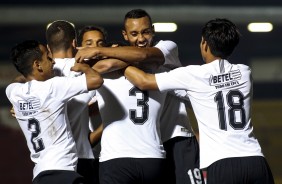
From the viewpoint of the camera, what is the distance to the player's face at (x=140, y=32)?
489 cm

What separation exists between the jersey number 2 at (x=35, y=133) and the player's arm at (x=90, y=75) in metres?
0.37

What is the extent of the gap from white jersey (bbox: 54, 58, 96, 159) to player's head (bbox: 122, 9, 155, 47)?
38cm

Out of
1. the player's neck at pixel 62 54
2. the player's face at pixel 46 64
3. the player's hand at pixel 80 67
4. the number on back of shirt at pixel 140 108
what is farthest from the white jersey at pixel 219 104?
the player's neck at pixel 62 54

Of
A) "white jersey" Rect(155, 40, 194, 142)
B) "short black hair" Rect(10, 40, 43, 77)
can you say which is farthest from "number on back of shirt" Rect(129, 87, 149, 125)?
"short black hair" Rect(10, 40, 43, 77)

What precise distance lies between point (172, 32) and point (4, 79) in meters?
2.98

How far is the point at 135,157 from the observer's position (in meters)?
4.67

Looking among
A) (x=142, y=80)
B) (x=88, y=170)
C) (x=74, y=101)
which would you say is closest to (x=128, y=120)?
(x=142, y=80)

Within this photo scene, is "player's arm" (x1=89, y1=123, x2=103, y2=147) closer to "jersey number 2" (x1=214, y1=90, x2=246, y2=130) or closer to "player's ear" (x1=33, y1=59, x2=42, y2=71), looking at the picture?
"player's ear" (x1=33, y1=59, x2=42, y2=71)

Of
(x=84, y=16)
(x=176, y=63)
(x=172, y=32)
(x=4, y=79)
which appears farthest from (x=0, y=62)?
(x=176, y=63)

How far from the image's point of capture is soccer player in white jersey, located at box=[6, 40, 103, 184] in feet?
15.1

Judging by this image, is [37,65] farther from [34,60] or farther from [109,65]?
[109,65]

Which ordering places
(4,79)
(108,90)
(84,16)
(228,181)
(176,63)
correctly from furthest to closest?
(84,16) → (4,79) → (176,63) → (108,90) → (228,181)

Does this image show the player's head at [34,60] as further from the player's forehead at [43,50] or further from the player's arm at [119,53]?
the player's arm at [119,53]

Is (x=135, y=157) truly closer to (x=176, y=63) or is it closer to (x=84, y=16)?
(x=176, y=63)
